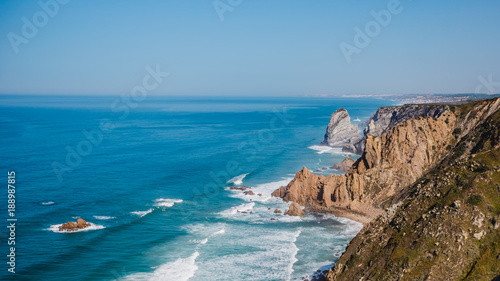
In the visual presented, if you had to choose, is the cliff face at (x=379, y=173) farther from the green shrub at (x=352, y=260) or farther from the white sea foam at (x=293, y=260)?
the green shrub at (x=352, y=260)

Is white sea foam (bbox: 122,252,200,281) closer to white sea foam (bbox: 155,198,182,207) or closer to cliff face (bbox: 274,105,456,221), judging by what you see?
white sea foam (bbox: 155,198,182,207)

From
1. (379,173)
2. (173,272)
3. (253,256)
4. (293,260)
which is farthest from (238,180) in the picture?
(173,272)

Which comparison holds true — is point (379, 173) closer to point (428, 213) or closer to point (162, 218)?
point (428, 213)

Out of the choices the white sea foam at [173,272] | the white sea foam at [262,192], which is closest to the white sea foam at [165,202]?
the white sea foam at [262,192]

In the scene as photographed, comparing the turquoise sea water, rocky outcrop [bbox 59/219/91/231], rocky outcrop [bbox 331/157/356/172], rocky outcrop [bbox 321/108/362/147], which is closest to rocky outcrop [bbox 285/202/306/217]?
the turquoise sea water

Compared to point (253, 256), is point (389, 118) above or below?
above

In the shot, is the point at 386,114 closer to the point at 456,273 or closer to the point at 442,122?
the point at 442,122
